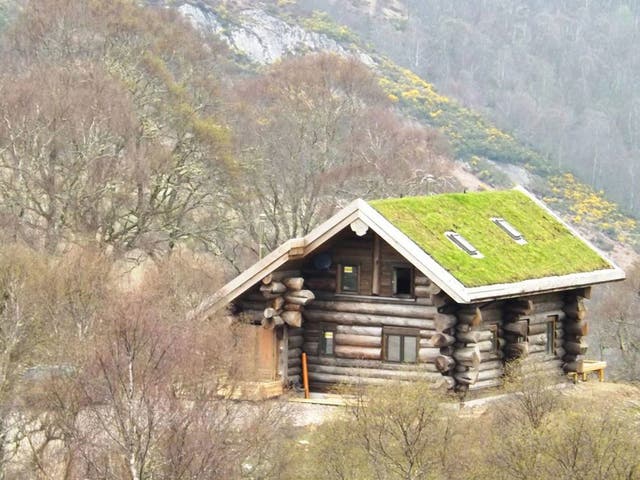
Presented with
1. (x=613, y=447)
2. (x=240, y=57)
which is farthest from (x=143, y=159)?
(x=240, y=57)

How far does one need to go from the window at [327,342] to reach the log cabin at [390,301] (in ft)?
0.07

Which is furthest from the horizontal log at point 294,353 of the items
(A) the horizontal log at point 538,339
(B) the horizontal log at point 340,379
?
(A) the horizontal log at point 538,339

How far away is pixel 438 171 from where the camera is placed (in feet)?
212

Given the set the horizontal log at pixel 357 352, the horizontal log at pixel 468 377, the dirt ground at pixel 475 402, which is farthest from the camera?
the horizontal log at pixel 357 352

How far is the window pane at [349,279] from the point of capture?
108ft

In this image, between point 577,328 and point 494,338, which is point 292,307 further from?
point 577,328

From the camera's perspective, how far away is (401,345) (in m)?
32.3

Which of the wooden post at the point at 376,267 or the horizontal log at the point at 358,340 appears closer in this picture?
the wooden post at the point at 376,267

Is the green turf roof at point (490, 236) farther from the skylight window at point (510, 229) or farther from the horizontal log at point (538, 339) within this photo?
the horizontal log at point (538, 339)

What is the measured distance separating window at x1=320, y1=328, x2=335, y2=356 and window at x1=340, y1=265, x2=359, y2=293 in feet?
3.01

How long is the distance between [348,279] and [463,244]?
2418 millimetres

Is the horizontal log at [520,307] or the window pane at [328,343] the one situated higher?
the horizontal log at [520,307]

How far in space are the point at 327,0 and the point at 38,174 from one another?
325 feet

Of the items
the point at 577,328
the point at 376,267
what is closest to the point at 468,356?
the point at 376,267
